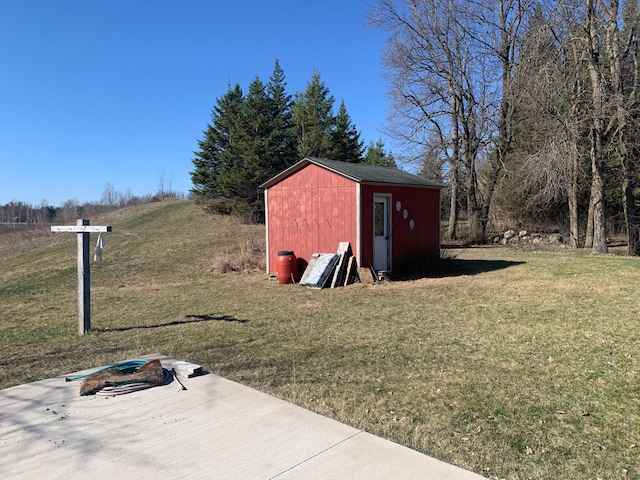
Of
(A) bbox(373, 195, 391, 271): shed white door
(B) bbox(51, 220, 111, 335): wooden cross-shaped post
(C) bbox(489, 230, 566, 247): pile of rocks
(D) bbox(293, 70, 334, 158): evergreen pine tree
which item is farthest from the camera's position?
(D) bbox(293, 70, 334, 158): evergreen pine tree

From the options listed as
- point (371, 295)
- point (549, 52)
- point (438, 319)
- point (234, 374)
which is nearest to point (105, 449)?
point (234, 374)

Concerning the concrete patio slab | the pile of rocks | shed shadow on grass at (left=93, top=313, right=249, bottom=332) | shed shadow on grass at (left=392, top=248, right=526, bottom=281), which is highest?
the pile of rocks

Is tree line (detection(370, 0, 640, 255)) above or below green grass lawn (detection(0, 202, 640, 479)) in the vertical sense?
above

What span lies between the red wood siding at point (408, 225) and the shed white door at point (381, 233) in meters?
0.16

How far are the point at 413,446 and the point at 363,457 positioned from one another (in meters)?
0.42

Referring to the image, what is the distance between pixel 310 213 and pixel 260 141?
1503 centimetres

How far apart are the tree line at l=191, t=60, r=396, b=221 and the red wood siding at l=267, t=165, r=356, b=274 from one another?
45.4ft

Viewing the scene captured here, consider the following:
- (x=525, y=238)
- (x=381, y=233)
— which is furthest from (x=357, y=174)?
(x=525, y=238)

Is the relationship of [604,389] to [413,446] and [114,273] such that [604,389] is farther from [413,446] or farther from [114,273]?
[114,273]

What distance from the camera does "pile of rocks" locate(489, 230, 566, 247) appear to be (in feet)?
70.2

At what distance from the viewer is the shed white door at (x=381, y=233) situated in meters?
11.4

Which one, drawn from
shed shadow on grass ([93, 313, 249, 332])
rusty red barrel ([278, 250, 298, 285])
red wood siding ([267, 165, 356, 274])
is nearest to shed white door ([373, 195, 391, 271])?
red wood siding ([267, 165, 356, 274])

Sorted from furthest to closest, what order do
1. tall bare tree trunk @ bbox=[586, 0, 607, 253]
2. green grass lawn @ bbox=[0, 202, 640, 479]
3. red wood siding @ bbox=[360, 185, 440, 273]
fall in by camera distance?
1. tall bare tree trunk @ bbox=[586, 0, 607, 253]
2. red wood siding @ bbox=[360, 185, 440, 273]
3. green grass lawn @ bbox=[0, 202, 640, 479]

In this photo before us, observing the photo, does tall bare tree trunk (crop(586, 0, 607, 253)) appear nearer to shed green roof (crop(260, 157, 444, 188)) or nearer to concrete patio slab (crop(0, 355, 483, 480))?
shed green roof (crop(260, 157, 444, 188))
